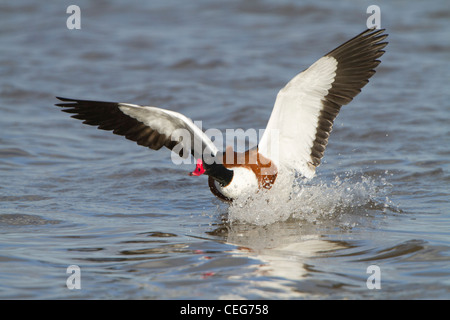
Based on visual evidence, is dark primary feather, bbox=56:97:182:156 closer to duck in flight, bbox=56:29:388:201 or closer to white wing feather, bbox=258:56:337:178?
duck in flight, bbox=56:29:388:201

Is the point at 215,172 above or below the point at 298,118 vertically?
below

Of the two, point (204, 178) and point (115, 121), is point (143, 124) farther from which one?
point (204, 178)

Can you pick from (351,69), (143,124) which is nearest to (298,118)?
(351,69)

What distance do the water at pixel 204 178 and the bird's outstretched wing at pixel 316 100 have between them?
0.43 metres

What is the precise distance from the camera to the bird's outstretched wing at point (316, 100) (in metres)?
5.89

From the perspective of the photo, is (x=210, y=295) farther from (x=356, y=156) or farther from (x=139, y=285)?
(x=356, y=156)

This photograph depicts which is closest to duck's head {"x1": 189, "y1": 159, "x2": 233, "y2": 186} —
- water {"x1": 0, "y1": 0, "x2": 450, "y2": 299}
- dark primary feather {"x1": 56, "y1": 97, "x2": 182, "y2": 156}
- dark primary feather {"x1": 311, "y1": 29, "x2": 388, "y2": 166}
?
water {"x1": 0, "y1": 0, "x2": 450, "y2": 299}

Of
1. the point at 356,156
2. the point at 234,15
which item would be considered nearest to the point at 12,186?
the point at 356,156

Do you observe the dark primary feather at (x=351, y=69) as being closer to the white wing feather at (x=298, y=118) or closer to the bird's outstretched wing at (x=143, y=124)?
the white wing feather at (x=298, y=118)

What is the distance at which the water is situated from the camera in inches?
186

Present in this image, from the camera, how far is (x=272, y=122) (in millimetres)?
5973

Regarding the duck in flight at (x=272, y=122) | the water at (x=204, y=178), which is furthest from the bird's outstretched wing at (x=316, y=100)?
the water at (x=204, y=178)

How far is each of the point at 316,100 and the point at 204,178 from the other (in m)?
2.35

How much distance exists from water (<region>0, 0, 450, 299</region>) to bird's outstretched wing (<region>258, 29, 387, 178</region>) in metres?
0.43
